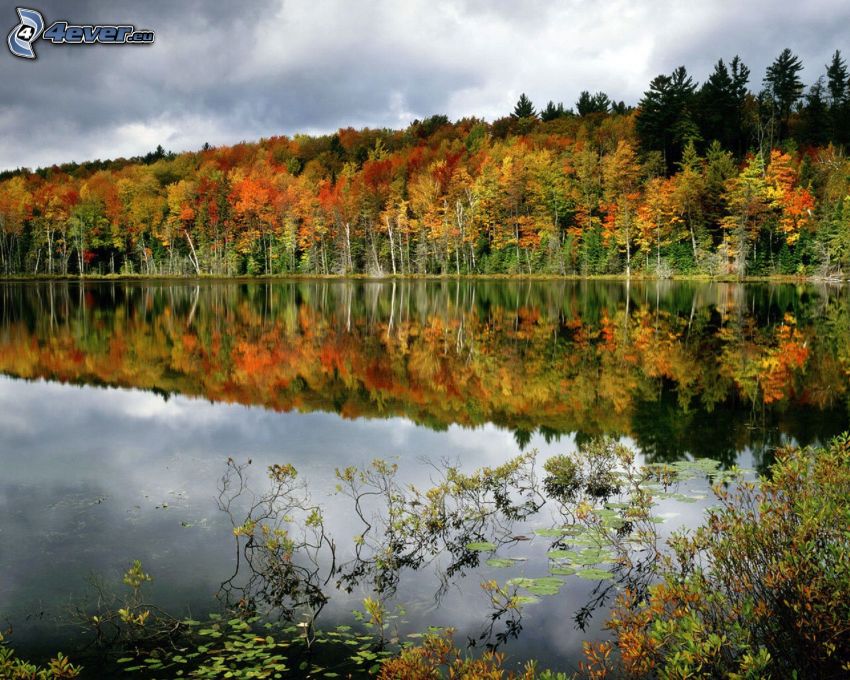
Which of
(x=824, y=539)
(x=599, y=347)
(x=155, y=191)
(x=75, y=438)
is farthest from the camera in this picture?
(x=155, y=191)

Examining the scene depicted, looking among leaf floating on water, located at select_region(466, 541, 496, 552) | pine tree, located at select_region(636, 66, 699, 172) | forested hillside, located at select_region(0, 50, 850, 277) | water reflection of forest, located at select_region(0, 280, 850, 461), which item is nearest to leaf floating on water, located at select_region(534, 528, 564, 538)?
leaf floating on water, located at select_region(466, 541, 496, 552)

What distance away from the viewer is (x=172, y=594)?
725cm

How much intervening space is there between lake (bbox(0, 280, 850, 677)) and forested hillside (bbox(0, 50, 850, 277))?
43.5m

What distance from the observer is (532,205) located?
86750mm

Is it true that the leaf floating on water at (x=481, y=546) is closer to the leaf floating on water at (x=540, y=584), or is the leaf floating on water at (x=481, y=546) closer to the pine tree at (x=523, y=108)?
the leaf floating on water at (x=540, y=584)

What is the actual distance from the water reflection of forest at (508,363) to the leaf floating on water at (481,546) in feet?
16.6

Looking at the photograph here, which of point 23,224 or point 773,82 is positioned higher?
point 773,82

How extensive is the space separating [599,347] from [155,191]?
11053cm

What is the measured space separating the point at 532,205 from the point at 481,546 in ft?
269

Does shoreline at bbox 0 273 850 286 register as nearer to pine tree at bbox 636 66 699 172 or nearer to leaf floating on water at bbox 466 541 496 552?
pine tree at bbox 636 66 699 172

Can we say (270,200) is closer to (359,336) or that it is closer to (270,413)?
(359,336)

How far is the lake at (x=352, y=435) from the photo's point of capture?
7.28 metres

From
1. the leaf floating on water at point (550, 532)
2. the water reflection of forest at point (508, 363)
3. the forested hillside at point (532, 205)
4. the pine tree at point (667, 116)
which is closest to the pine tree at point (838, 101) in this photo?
the forested hillside at point (532, 205)

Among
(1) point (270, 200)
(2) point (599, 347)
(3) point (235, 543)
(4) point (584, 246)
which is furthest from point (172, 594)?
(1) point (270, 200)
